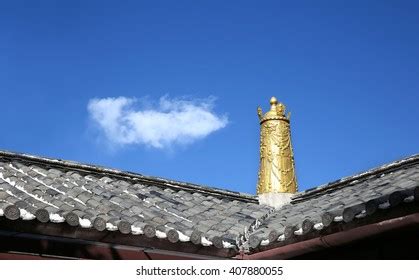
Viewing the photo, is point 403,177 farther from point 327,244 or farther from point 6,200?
point 6,200

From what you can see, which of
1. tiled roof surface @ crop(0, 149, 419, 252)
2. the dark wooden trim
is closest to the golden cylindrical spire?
tiled roof surface @ crop(0, 149, 419, 252)

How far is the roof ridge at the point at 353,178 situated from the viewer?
8.57 m

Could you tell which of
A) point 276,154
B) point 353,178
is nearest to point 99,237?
point 353,178

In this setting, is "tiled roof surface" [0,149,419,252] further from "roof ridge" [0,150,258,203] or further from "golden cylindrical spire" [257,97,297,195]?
"golden cylindrical spire" [257,97,297,195]

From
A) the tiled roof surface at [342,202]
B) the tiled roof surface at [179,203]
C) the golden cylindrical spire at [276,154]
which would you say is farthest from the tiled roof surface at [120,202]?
the golden cylindrical spire at [276,154]

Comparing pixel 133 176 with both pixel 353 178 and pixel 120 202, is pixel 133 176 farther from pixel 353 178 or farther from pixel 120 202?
pixel 353 178

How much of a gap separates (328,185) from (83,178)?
12.9ft

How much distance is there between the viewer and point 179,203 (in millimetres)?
8734

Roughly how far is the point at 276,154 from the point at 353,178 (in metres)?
1.70

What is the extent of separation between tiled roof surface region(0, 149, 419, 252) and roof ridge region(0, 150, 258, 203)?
2 cm

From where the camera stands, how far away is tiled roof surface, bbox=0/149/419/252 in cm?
572
